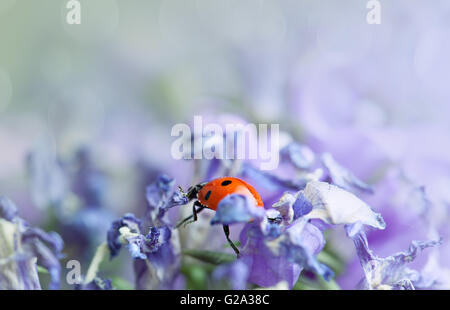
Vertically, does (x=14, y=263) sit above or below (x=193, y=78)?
below

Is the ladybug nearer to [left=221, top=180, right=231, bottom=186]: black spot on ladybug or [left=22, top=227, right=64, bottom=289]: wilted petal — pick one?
[left=221, top=180, right=231, bottom=186]: black spot on ladybug

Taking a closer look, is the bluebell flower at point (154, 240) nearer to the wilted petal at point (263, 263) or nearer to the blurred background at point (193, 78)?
the wilted petal at point (263, 263)

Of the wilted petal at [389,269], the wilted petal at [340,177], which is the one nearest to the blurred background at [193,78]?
the wilted petal at [340,177]

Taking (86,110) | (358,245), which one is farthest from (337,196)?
(86,110)

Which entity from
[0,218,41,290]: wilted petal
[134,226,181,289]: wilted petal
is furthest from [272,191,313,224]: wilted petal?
[0,218,41,290]: wilted petal

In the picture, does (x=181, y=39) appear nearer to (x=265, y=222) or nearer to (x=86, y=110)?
(x=86, y=110)

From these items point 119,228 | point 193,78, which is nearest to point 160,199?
point 119,228

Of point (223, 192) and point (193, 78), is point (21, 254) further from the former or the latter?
point (193, 78)
